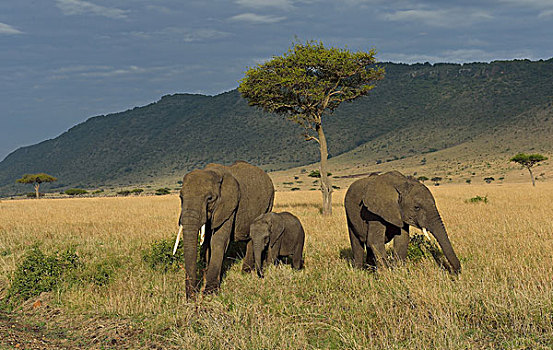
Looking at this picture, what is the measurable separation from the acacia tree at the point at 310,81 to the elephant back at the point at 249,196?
43.4 feet

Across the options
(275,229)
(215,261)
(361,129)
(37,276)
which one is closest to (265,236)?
(275,229)

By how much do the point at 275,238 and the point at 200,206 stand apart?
120 inches

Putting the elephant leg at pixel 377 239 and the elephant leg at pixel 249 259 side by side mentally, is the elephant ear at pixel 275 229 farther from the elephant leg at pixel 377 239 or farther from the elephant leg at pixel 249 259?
the elephant leg at pixel 377 239

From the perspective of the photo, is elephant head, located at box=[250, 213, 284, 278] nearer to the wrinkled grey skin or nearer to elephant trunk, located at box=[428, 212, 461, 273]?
the wrinkled grey skin

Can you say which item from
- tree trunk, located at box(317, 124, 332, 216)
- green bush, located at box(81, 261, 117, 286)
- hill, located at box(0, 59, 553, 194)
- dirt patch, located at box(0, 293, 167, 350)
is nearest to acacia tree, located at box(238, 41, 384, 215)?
tree trunk, located at box(317, 124, 332, 216)

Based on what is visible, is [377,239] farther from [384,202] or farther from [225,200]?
[225,200]

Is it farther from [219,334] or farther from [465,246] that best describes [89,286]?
[465,246]

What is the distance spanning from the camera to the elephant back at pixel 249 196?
395 inches

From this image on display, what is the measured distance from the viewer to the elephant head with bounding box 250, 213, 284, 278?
10.1 metres

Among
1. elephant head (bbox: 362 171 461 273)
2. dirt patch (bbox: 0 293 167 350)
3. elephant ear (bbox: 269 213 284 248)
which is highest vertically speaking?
elephant head (bbox: 362 171 461 273)

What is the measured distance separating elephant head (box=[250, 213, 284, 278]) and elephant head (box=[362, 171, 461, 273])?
2212 millimetres

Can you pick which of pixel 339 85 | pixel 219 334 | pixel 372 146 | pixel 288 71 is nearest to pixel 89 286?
pixel 219 334

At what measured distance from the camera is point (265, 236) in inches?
400

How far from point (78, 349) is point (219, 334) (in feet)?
6.29
